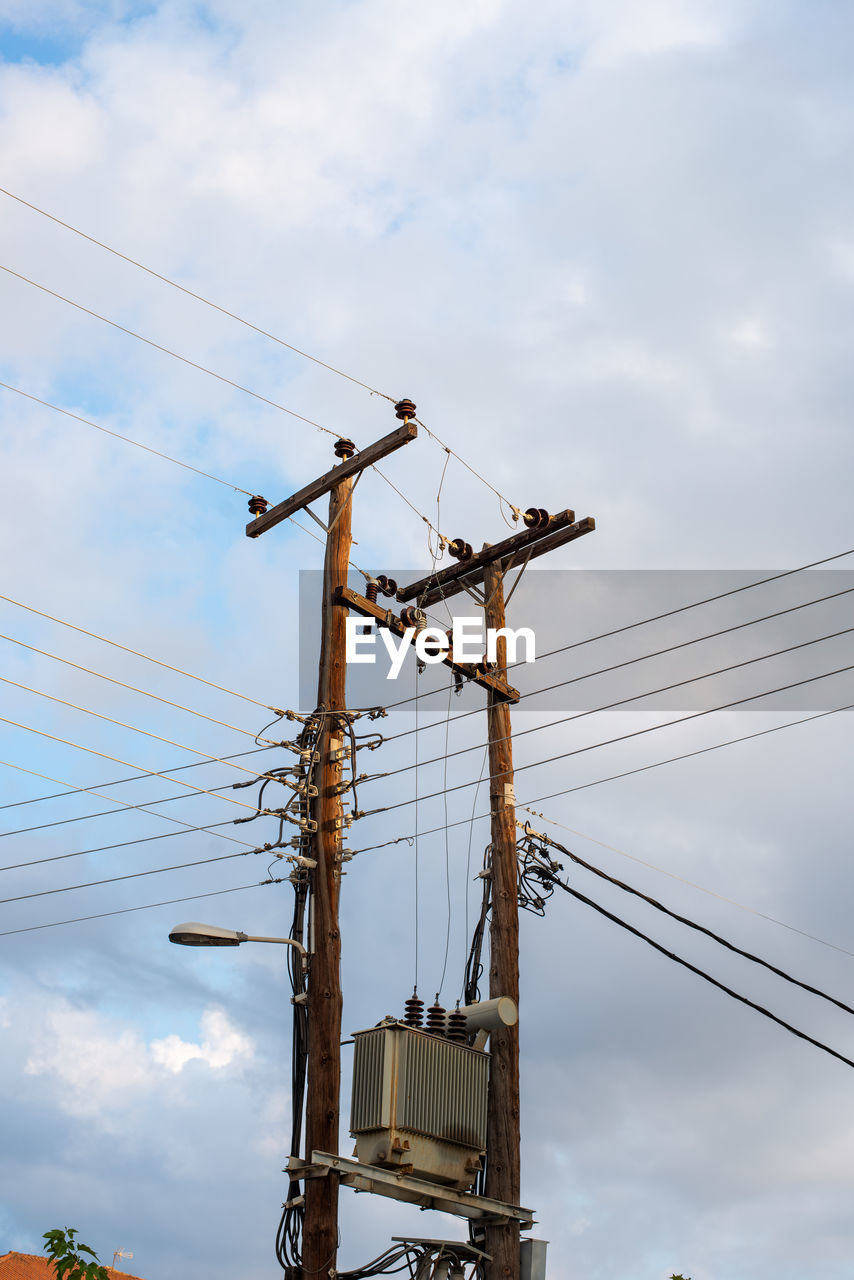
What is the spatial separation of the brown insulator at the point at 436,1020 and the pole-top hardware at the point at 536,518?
18.9ft

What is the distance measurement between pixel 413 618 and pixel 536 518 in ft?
6.81

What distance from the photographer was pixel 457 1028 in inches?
538

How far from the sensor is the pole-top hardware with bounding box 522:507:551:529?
16.7m

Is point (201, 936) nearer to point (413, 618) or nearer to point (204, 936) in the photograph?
point (204, 936)

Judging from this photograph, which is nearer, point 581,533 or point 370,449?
point 370,449

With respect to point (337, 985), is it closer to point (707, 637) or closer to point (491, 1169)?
point (491, 1169)

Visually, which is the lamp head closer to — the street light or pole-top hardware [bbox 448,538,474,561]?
the street light

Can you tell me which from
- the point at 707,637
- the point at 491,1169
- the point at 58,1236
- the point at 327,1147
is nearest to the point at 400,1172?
the point at 327,1147

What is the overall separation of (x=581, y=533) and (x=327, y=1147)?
7700mm

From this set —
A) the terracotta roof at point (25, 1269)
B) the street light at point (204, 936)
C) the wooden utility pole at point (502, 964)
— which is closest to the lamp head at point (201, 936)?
the street light at point (204, 936)

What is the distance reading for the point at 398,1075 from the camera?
41.8ft

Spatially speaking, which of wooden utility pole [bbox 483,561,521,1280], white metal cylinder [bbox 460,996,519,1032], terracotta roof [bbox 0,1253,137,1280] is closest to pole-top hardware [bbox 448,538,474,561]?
wooden utility pole [bbox 483,561,521,1280]

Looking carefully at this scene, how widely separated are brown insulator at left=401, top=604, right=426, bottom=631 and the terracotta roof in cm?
2211

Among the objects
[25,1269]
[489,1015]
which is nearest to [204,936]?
[489,1015]
